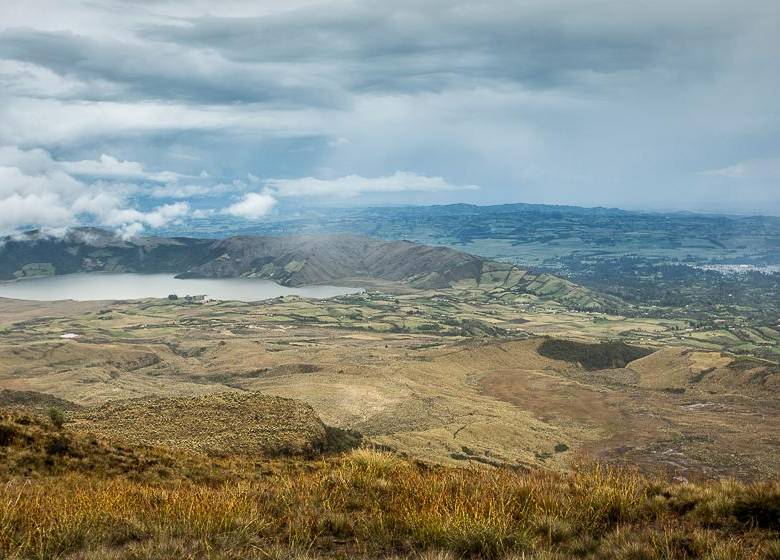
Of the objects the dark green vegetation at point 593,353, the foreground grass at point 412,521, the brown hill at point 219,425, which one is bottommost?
the dark green vegetation at point 593,353

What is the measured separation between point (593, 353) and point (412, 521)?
121 meters

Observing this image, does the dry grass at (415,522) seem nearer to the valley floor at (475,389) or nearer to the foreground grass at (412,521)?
the foreground grass at (412,521)

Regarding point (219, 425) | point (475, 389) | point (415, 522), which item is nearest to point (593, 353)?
→ point (475, 389)

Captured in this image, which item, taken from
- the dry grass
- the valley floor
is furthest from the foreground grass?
the valley floor

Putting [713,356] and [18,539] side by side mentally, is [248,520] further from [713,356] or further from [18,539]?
[713,356]

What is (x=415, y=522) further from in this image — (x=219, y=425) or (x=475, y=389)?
(x=475, y=389)

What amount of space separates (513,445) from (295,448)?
3093cm

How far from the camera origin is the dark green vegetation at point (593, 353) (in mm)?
116312

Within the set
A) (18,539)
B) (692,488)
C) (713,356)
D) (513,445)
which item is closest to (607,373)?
(713,356)

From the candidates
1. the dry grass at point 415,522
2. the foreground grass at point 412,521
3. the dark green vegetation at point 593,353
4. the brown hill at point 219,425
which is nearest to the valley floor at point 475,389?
the dark green vegetation at point 593,353

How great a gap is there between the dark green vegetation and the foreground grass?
11202 centimetres

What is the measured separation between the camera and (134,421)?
3872 cm

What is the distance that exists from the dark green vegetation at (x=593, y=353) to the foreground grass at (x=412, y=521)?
368 feet

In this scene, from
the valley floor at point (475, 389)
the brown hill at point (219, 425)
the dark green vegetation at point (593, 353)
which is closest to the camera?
the brown hill at point (219, 425)
